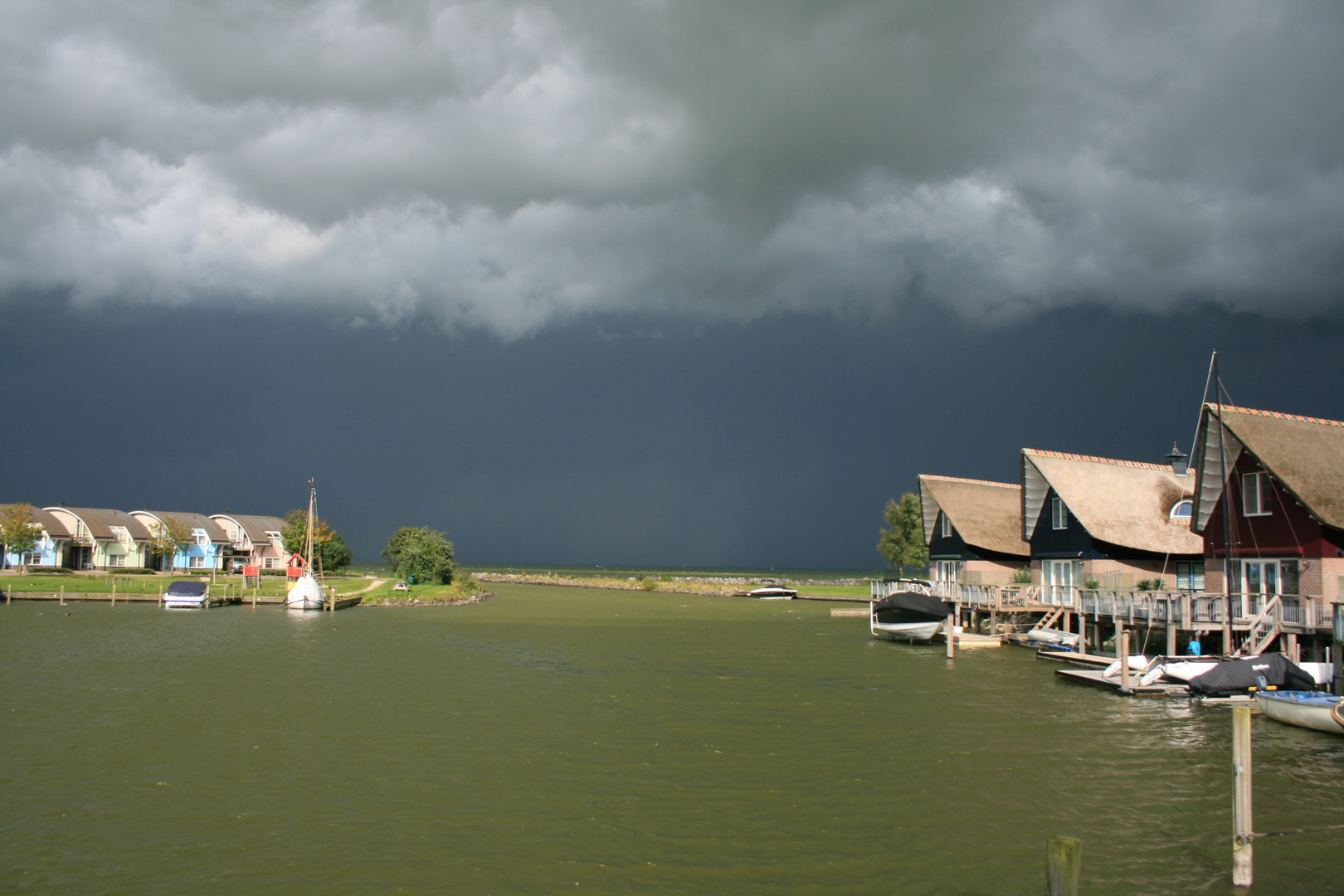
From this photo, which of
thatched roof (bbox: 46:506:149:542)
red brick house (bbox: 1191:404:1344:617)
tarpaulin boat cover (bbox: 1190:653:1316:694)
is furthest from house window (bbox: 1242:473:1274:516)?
thatched roof (bbox: 46:506:149:542)

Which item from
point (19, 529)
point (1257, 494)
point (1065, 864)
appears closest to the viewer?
point (1065, 864)

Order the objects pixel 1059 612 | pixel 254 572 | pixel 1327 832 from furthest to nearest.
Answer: pixel 254 572 < pixel 1059 612 < pixel 1327 832

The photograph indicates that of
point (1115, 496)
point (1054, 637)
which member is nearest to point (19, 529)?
point (1054, 637)

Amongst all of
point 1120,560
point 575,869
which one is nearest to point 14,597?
point 575,869

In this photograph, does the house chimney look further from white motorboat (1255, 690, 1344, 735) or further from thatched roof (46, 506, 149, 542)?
thatched roof (46, 506, 149, 542)

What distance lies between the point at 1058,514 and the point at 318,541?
7759 cm

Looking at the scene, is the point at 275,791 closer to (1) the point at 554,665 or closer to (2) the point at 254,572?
(1) the point at 554,665

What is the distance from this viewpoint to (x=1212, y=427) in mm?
30875

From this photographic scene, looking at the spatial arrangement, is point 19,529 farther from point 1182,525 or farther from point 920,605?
point 1182,525

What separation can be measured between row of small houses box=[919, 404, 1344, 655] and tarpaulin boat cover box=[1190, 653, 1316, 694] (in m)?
2.96

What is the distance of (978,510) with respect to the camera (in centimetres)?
5319

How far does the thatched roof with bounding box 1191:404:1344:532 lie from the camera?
2747cm

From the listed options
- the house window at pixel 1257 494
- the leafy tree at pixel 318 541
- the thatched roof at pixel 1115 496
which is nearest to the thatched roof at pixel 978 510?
the thatched roof at pixel 1115 496

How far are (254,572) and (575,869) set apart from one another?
275ft
